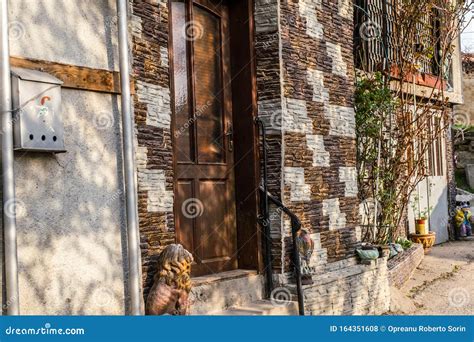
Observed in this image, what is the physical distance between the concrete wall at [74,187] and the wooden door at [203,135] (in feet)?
3.26

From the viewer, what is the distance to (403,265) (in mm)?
9742

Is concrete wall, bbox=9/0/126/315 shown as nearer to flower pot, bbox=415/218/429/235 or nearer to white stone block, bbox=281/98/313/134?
white stone block, bbox=281/98/313/134

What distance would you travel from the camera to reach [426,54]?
36.3 ft

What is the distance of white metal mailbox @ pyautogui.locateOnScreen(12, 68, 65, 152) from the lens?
4352 millimetres

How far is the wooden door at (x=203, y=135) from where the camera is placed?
248 inches

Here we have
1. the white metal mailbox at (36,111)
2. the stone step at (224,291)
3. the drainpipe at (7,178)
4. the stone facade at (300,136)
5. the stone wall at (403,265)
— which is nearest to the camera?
the drainpipe at (7,178)

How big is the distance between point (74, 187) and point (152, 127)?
97cm

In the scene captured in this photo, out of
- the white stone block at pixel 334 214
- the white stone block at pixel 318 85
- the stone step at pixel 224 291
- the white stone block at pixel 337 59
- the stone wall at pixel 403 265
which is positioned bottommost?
the stone wall at pixel 403 265

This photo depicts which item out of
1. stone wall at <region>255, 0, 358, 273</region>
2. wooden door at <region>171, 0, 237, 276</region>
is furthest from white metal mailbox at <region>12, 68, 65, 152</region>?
stone wall at <region>255, 0, 358, 273</region>

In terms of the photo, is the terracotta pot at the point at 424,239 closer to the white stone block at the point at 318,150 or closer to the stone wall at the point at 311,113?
the stone wall at the point at 311,113

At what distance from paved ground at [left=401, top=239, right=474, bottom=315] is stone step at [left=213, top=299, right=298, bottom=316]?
232 cm

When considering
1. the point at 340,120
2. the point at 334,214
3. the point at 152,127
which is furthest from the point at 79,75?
the point at 340,120

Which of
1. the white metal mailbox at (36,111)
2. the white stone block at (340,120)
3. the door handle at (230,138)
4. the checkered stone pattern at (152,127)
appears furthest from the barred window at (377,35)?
the white metal mailbox at (36,111)

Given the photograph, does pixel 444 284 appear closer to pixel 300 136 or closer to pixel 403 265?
pixel 403 265
